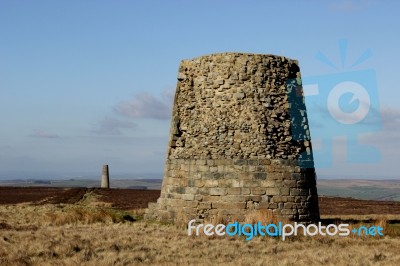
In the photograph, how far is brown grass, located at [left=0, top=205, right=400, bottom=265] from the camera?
11.2m

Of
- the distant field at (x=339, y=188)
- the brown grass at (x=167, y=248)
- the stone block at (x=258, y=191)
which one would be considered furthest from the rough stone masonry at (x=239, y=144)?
the distant field at (x=339, y=188)

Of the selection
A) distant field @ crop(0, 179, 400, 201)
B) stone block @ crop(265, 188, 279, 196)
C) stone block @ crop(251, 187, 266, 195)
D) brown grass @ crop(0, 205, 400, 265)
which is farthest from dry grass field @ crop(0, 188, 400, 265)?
distant field @ crop(0, 179, 400, 201)

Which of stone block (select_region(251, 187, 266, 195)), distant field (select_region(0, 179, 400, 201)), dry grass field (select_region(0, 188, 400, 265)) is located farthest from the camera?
distant field (select_region(0, 179, 400, 201))

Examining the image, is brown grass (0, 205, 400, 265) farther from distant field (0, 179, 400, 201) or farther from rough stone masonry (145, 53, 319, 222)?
distant field (0, 179, 400, 201)

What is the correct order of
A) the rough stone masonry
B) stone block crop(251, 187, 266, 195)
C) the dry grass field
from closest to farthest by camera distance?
1. the dry grass field
2. stone block crop(251, 187, 266, 195)
3. the rough stone masonry

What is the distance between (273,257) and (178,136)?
22.9 feet

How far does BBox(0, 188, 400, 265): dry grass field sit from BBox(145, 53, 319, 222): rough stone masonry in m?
1.11

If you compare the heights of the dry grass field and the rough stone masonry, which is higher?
the rough stone masonry

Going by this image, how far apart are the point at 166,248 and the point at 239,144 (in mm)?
5215

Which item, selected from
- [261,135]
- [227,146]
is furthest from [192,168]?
[261,135]

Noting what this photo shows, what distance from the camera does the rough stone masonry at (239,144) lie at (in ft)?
53.2

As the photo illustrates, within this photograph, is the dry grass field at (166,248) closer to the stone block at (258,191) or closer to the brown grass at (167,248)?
the brown grass at (167,248)

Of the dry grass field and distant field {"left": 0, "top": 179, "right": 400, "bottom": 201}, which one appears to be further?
distant field {"left": 0, "top": 179, "right": 400, "bottom": 201}

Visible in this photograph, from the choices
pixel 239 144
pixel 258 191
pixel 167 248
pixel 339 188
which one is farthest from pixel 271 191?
pixel 339 188
